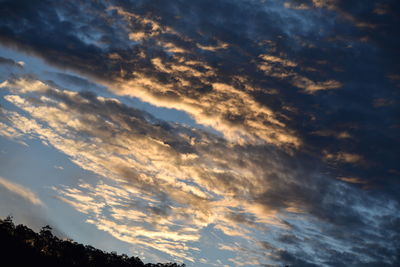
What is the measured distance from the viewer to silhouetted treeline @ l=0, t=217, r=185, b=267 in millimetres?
51062

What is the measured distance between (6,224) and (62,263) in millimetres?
14846

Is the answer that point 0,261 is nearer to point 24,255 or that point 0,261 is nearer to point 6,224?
point 24,255

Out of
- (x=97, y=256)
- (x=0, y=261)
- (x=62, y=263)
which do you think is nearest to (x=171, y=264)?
(x=97, y=256)

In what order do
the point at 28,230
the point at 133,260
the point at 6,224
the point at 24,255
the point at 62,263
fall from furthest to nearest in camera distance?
the point at 133,260 → the point at 28,230 → the point at 6,224 → the point at 62,263 → the point at 24,255

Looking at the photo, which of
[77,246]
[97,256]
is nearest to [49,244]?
[77,246]

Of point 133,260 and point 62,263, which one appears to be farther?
point 133,260

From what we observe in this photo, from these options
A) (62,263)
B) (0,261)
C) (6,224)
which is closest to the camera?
(0,261)

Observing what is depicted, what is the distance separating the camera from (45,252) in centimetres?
5975

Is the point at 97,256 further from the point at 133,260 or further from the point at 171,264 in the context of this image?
the point at 171,264

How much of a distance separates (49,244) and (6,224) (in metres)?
9.28

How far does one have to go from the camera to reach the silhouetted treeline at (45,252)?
51.1 m

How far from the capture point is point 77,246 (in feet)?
232

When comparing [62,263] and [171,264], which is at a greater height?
[171,264]

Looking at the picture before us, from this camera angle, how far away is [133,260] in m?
75.3
